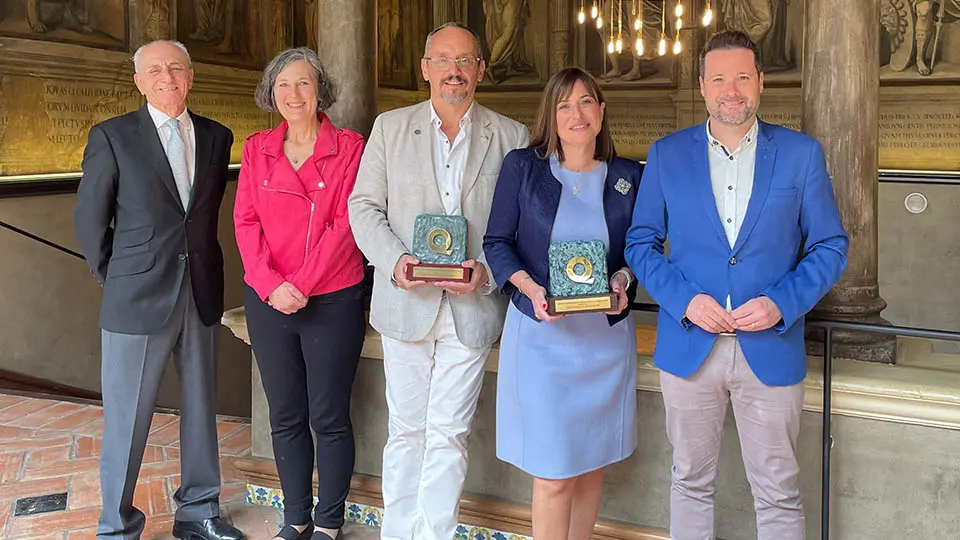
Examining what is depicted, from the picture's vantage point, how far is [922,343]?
369cm

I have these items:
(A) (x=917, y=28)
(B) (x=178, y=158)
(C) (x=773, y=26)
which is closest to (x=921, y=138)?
(A) (x=917, y=28)

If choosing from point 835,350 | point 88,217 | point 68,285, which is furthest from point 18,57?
point 835,350

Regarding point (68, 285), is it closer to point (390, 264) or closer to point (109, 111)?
point (109, 111)

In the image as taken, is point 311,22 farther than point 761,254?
Yes

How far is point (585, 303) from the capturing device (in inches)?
105

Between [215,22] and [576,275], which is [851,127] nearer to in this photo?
[576,275]

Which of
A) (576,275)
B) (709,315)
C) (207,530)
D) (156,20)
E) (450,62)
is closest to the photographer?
(709,315)

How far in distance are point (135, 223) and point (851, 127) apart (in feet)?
8.74

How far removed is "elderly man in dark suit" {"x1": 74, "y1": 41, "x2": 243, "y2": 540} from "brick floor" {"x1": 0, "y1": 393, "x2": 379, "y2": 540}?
0.51 m

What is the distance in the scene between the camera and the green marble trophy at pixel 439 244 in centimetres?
296

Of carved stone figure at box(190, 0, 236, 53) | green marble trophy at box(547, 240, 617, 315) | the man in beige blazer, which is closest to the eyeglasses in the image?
the man in beige blazer

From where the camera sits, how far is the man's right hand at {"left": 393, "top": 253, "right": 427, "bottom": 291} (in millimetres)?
2996

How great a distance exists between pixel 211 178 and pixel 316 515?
1382mm

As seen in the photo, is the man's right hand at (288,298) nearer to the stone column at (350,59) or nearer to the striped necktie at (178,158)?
the striped necktie at (178,158)
